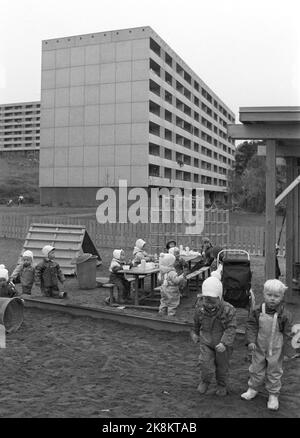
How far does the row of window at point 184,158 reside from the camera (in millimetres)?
55344

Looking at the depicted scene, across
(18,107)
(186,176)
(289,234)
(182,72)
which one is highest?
(18,107)

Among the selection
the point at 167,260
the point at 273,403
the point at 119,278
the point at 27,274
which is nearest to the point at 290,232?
the point at 167,260

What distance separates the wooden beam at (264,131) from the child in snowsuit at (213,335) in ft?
11.8

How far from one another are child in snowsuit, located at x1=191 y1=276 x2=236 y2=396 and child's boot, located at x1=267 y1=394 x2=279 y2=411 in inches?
19.3

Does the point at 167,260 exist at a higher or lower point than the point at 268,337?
higher

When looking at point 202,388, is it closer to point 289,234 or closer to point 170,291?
point 170,291

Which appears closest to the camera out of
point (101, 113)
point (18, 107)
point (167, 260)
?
point (167, 260)

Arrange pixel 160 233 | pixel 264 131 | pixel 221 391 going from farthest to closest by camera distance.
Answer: pixel 160 233 < pixel 264 131 < pixel 221 391

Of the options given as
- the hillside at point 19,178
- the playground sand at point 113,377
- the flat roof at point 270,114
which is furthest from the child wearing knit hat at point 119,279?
the hillside at point 19,178

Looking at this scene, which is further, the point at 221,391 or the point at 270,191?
the point at 270,191

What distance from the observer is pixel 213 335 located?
16.9ft

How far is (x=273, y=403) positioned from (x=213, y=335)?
0.86 m

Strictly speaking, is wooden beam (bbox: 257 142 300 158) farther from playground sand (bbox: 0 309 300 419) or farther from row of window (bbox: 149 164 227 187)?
row of window (bbox: 149 164 227 187)

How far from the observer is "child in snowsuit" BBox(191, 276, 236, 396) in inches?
201
